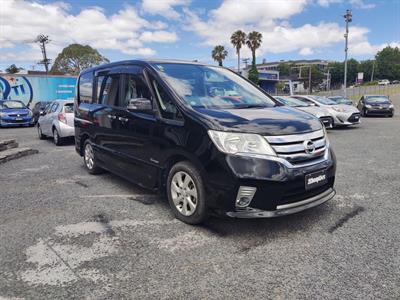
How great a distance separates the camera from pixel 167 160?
4.06 m

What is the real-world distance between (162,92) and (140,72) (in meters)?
0.62

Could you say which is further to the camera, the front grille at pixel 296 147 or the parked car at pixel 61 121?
the parked car at pixel 61 121

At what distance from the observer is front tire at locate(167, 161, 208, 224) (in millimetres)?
3650

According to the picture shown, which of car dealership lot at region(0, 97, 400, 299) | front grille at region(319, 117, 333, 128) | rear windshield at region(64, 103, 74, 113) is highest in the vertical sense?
rear windshield at region(64, 103, 74, 113)

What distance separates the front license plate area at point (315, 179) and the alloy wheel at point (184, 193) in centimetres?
118

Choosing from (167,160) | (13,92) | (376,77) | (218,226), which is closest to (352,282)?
(218,226)

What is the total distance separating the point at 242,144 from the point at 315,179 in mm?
932

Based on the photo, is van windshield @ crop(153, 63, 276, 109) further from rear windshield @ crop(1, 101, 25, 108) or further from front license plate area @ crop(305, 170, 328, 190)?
rear windshield @ crop(1, 101, 25, 108)

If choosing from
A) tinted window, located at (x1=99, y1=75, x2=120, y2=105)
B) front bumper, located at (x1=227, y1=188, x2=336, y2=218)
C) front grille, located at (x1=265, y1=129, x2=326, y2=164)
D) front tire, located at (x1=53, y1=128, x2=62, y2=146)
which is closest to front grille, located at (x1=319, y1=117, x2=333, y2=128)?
front tire, located at (x1=53, y1=128, x2=62, y2=146)

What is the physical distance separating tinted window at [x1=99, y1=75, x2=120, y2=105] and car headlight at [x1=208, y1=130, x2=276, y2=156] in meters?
2.35

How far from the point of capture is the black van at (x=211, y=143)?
3.38 m

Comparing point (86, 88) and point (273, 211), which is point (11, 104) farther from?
point (273, 211)

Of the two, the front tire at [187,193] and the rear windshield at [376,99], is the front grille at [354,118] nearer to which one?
the rear windshield at [376,99]

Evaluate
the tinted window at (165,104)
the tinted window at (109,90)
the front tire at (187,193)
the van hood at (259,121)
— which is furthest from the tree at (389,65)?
the front tire at (187,193)
